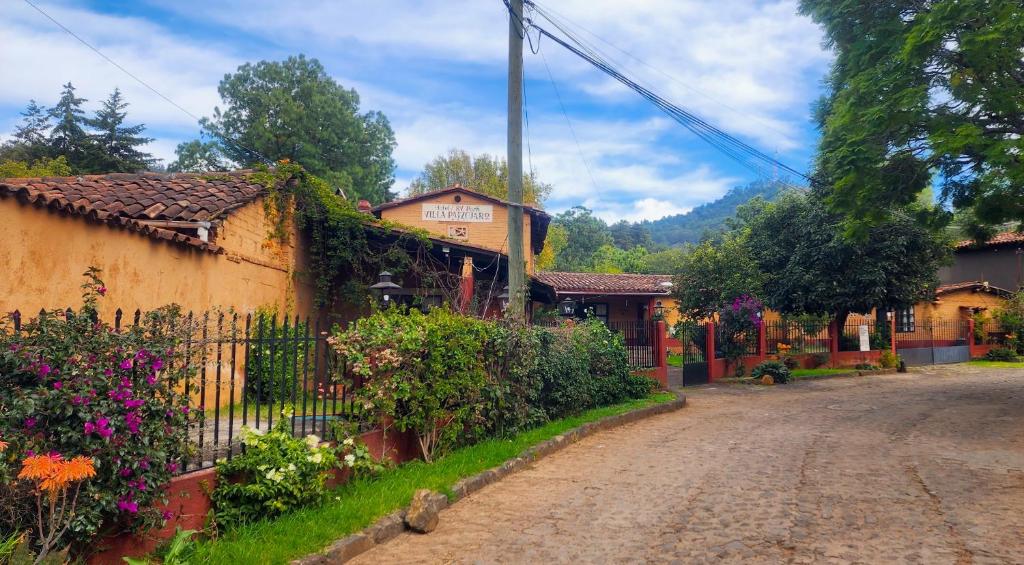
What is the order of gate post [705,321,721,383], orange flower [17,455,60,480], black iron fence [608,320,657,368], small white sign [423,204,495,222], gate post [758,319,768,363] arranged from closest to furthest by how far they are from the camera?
orange flower [17,455,60,480]
black iron fence [608,320,657,368]
gate post [705,321,721,383]
gate post [758,319,768,363]
small white sign [423,204,495,222]

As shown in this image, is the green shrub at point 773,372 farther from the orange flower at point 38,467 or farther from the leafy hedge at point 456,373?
the orange flower at point 38,467

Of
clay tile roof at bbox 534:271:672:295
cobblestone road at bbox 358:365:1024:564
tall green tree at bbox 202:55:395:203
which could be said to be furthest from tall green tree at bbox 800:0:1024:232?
tall green tree at bbox 202:55:395:203

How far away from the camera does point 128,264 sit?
7.77 meters

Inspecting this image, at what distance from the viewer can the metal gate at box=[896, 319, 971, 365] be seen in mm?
26703

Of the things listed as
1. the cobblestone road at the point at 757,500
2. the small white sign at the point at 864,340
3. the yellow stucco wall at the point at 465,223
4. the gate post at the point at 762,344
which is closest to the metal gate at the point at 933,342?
the small white sign at the point at 864,340

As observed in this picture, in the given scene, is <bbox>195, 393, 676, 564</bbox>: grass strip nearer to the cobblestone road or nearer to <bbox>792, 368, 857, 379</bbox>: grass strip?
the cobblestone road

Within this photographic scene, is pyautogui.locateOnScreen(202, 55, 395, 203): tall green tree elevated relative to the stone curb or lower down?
elevated

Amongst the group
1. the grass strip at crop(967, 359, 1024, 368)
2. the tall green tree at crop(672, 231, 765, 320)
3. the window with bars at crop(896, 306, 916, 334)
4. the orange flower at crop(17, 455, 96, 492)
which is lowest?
the grass strip at crop(967, 359, 1024, 368)

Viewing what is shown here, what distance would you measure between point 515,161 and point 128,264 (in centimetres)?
547

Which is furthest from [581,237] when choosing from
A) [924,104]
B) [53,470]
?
[53,470]

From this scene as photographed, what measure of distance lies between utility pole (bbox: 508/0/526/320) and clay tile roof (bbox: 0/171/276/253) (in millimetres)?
4300

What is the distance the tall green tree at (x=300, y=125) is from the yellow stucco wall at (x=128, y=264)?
25.5 meters

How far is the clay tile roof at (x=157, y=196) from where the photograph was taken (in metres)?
8.35

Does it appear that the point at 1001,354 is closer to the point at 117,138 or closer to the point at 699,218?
the point at 117,138
